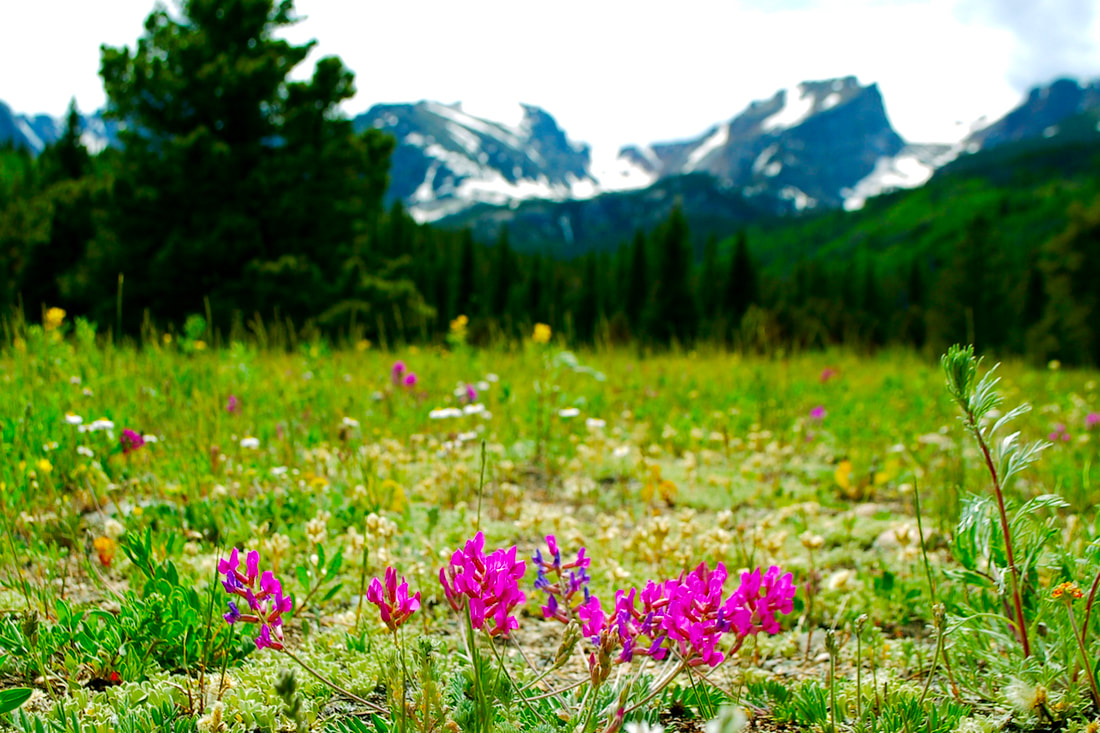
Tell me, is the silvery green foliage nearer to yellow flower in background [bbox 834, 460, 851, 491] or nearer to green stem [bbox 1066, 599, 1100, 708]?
green stem [bbox 1066, 599, 1100, 708]

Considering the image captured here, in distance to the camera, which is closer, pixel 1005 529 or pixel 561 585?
pixel 1005 529

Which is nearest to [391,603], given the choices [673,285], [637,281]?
[673,285]

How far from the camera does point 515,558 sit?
1.25m

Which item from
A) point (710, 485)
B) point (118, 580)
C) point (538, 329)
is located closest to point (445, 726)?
point (118, 580)

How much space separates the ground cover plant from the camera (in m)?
1.29

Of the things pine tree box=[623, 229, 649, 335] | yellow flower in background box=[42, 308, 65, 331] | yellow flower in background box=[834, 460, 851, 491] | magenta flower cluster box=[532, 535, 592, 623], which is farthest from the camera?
pine tree box=[623, 229, 649, 335]

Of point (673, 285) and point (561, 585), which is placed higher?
point (673, 285)

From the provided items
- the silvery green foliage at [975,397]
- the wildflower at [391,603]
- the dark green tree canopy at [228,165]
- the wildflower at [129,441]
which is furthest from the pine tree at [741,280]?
the wildflower at [391,603]

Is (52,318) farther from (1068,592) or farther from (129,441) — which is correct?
(1068,592)

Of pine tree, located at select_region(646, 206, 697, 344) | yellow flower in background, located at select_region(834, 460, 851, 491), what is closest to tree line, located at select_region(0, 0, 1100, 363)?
yellow flower in background, located at select_region(834, 460, 851, 491)

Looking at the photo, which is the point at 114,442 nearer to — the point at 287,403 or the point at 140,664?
the point at 287,403

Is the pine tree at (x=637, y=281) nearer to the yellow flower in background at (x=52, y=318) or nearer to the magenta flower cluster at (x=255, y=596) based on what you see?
the yellow flower in background at (x=52, y=318)

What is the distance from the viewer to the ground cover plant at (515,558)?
129 cm

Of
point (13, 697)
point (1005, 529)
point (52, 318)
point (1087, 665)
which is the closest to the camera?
point (13, 697)
